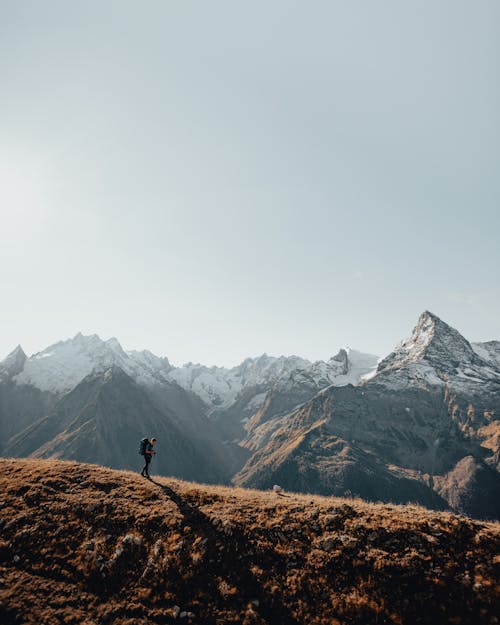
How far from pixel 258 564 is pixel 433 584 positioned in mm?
7034

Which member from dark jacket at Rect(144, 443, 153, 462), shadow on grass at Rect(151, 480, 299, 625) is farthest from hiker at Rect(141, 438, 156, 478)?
shadow on grass at Rect(151, 480, 299, 625)

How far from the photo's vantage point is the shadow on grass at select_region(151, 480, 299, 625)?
41.0 ft

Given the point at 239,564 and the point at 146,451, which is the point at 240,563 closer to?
the point at 239,564

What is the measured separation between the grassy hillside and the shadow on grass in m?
0.05

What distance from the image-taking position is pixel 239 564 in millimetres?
14656

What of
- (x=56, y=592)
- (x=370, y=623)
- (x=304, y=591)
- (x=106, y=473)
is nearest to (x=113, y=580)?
(x=56, y=592)

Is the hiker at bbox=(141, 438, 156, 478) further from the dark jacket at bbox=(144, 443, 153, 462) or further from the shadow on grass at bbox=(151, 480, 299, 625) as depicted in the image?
the shadow on grass at bbox=(151, 480, 299, 625)

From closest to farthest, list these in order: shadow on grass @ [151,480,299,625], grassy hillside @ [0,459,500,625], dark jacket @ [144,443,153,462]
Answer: grassy hillside @ [0,459,500,625] < shadow on grass @ [151,480,299,625] < dark jacket @ [144,443,153,462]

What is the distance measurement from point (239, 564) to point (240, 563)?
0.23 feet

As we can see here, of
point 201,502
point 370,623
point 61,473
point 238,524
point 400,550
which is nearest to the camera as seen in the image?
point 370,623

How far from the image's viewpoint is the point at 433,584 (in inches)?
491

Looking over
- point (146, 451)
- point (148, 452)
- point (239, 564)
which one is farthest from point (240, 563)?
point (146, 451)

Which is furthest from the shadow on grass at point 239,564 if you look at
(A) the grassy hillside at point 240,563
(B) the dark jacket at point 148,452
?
(B) the dark jacket at point 148,452

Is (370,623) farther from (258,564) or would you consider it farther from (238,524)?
(238,524)
